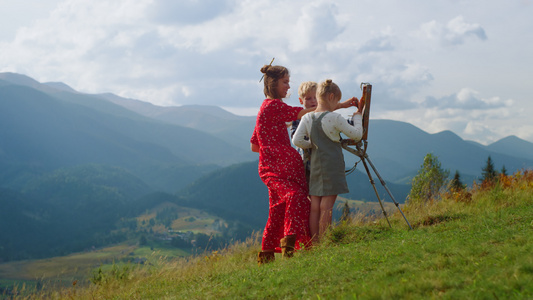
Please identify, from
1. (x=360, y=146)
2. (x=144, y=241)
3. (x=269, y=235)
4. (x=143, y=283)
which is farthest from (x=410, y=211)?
(x=144, y=241)

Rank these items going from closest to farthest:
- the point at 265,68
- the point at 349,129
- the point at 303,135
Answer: the point at 349,129 < the point at 303,135 < the point at 265,68

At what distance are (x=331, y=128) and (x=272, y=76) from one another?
47.8 inches

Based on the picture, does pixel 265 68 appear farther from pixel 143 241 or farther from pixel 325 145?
pixel 143 241

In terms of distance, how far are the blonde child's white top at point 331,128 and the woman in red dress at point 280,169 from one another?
0.29 metres

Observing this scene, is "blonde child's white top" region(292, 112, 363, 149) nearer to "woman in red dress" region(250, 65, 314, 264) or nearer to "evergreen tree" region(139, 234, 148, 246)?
"woman in red dress" region(250, 65, 314, 264)

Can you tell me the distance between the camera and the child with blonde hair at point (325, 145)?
20.3 feet

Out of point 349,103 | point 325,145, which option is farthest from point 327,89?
point 325,145

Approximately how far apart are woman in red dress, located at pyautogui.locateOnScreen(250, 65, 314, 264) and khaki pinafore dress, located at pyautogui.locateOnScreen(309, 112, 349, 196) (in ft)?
Result: 1.05

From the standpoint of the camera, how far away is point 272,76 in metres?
6.71

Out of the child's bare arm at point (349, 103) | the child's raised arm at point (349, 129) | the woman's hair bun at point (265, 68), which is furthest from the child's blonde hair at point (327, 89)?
the woman's hair bun at point (265, 68)

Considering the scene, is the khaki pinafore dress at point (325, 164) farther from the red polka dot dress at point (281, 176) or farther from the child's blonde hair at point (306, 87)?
the child's blonde hair at point (306, 87)

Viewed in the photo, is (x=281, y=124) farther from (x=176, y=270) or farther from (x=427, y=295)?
(x=427, y=295)

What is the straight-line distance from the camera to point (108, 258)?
13975 centimetres

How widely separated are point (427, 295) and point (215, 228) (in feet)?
597
